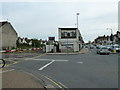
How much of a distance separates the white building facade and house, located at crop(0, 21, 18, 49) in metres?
22.9

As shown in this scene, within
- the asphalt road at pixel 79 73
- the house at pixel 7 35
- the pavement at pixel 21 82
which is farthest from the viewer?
the house at pixel 7 35

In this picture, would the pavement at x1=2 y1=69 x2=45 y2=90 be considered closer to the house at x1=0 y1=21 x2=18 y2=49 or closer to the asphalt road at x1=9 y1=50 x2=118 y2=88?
the asphalt road at x1=9 y1=50 x2=118 y2=88

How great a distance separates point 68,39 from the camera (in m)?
32.1

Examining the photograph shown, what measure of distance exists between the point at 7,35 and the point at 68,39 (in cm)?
2646

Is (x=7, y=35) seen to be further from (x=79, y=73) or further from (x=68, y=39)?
(x=79, y=73)

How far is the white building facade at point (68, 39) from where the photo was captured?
31727 millimetres

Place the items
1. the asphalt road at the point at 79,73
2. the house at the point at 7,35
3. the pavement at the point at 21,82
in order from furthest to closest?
the house at the point at 7,35 → the asphalt road at the point at 79,73 → the pavement at the point at 21,82

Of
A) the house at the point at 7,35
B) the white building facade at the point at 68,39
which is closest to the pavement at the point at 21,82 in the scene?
the white building facade at the point at 68,39

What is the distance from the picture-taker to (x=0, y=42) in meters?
44.0

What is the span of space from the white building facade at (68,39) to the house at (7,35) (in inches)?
901

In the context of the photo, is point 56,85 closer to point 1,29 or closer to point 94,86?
point 94,86

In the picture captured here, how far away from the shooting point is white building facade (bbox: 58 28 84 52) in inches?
1249

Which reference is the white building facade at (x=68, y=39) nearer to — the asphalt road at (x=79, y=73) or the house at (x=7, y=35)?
the asphalt road at (x=79, y=73)

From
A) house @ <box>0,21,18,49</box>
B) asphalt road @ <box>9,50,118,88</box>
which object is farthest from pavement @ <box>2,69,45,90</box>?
house @ <box>0,21,18,49</box>
